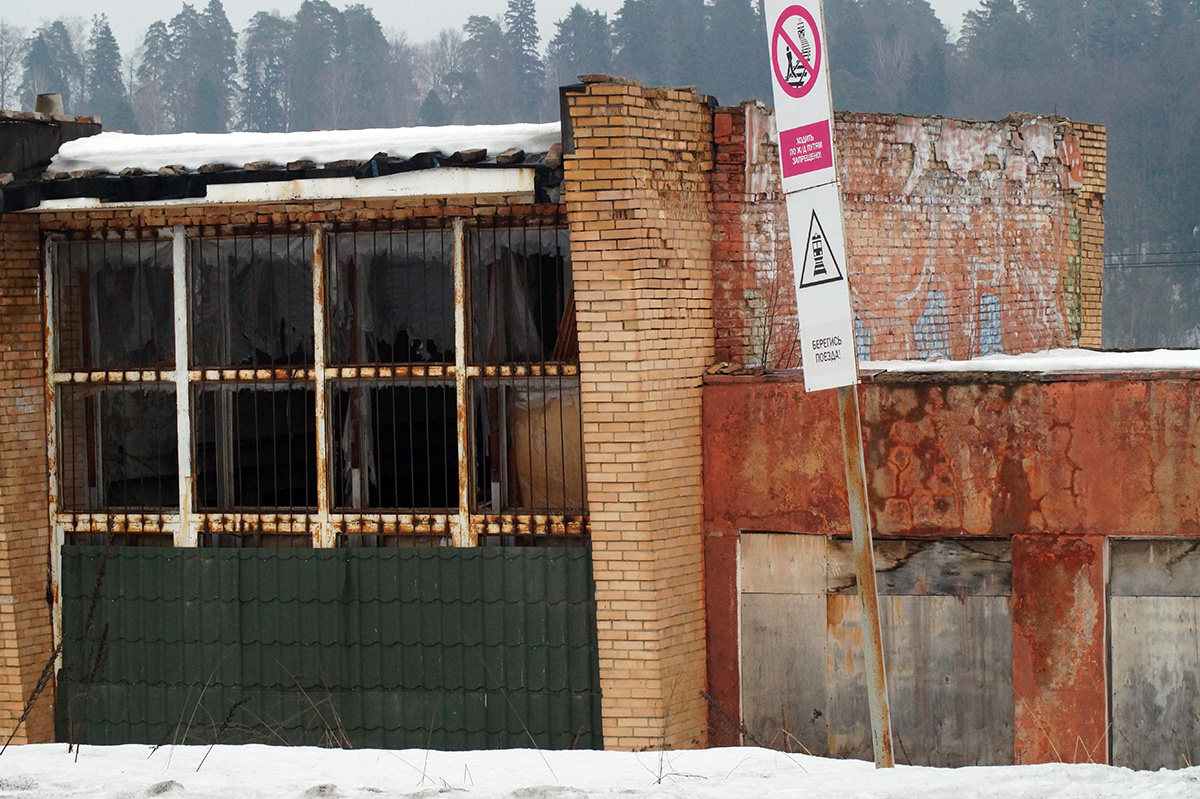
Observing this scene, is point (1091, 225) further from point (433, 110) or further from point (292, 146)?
point (433, 110)

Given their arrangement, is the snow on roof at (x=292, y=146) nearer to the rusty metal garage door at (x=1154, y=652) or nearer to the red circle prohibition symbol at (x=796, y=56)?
the red circle prohibition symbol at (x=796, y=56)

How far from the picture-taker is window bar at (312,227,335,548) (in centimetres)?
1073

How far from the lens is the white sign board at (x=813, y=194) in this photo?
7.43 meters

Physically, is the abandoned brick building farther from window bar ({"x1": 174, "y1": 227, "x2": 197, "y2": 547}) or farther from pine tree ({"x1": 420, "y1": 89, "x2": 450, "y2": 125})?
pine tree ({"x1": 420, "y1": 89, "x2": 450, "y2": 125})

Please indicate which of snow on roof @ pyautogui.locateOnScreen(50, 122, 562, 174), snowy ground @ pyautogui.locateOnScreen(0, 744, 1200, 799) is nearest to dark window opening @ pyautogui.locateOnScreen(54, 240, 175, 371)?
snow on roof @ pyautogui.locateOnScreen(50, 122, 562, 174)

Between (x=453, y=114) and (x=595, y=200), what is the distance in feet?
243

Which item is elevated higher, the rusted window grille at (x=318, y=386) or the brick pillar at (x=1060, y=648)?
the rusted window grille at (x=318, y=386)

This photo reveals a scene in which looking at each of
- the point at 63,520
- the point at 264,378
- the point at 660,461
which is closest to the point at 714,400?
the point at 660,461

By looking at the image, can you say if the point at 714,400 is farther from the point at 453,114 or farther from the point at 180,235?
the point at 453,114

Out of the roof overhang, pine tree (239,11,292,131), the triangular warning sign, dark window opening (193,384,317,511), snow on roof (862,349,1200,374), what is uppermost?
pine tree (239,11,292,131)

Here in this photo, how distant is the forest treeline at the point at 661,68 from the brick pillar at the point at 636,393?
57.2 meters

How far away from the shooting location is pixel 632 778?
7047 mm

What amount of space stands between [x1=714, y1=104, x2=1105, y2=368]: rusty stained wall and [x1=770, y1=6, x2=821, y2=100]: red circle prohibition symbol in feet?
9.43

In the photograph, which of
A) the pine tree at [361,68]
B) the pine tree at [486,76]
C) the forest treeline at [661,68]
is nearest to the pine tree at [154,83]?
the forest treeline at [661,68]
